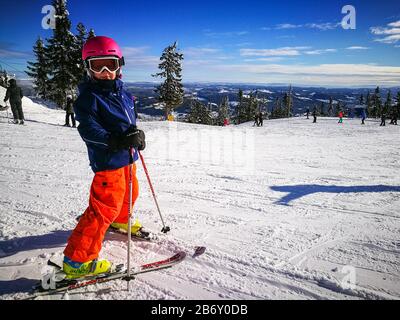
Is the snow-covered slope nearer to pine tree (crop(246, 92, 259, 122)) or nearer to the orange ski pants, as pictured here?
the orange ski pants

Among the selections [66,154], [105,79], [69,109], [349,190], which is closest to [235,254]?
[105,79]

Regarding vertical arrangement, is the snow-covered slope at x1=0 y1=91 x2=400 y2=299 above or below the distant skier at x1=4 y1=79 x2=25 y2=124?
below

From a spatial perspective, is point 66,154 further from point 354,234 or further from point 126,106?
point 354,234

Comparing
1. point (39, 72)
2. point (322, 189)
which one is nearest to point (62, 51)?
point (39, 72)

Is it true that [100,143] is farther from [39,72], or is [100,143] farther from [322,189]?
[39,72]

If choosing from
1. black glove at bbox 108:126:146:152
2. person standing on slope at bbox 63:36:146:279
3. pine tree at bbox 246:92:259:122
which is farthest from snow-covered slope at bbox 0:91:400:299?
pine tree at bbox 246:92:259:122

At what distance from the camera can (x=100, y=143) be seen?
8.71 ft

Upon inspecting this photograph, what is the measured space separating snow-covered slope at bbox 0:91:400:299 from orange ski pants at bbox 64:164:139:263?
13.5 inches

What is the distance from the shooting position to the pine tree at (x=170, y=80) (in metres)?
42.2

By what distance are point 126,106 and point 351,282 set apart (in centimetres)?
303

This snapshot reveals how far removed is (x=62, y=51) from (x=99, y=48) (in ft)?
126

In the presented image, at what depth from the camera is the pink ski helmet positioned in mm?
2773

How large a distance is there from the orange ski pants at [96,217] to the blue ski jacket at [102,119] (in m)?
0.13

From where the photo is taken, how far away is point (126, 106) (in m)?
3.00
